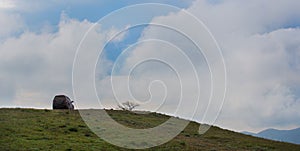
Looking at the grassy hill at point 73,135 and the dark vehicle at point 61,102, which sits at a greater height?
the dark vehicle at point 61,102

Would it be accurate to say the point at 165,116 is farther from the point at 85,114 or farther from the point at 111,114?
the point at 85,114

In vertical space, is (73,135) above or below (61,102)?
below

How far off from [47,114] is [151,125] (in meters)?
10.1

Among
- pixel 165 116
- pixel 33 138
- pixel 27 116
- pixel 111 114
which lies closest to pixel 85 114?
pixel 111 114

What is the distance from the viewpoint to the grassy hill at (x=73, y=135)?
28859 millimetres

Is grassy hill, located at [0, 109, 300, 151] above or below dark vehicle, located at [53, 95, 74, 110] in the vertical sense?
below

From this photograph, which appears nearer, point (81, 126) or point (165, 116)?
point (81, 126)

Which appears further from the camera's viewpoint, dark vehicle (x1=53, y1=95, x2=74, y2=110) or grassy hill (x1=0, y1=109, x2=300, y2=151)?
dark vehicle (x1=53, y1=95, x2=74, y2=110)

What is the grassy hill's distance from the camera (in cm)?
2886

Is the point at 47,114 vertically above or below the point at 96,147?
above

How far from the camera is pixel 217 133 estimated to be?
44.5 metres

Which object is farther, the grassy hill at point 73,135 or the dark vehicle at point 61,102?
the dark vehicle at point 61,102

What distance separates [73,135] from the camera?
107 ft

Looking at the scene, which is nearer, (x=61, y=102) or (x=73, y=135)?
(x=73, y=135)
